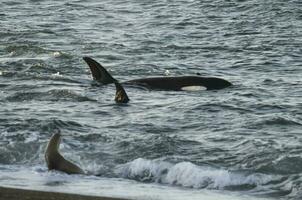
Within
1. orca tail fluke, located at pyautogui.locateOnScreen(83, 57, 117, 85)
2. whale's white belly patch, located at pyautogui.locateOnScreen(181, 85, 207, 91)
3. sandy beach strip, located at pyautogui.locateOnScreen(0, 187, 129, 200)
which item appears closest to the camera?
sandy beach strip, located at pyautogui.locateOnScreen(0, 187, 129, 200)

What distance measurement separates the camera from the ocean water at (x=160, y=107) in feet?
31.5

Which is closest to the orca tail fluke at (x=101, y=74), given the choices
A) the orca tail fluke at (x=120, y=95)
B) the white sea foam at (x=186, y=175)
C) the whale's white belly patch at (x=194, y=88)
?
the whale's white belly patch at (x=194, y=88)

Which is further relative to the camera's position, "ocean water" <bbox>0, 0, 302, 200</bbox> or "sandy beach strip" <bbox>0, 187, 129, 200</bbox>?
"ocean water" <bbox>0, 0, 302, 200</bbox>

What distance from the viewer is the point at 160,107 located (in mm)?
14266

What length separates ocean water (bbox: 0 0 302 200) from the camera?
9602 millimetres

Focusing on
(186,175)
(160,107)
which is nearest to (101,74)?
(160,107)

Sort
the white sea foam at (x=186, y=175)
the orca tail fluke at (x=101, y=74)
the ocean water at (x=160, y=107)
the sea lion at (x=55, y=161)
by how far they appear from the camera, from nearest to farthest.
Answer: the sea lion at (x=55, y=161), the white sea foam at (x=186, y=175), the ocean water at (x=160, y=107), the orca tail fluke at (x=101, y=74)

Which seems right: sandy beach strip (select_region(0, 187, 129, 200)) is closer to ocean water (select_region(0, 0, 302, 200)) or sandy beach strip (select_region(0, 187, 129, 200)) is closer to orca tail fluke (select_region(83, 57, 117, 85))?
ocean water (select_region(0, 0, 302, 200))

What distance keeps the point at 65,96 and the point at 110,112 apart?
1.50 meters

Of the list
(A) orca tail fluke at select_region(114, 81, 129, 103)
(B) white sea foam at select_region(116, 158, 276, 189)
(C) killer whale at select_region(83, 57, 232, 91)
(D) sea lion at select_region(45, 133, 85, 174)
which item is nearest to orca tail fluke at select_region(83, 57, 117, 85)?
(C) killer whale at select_region(83, 57, 232, 91)

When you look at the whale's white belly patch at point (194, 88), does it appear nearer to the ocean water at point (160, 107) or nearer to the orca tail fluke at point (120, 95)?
the ocean water at point (160, 107)

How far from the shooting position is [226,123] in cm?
1291

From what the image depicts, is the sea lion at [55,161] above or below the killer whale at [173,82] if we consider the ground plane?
above

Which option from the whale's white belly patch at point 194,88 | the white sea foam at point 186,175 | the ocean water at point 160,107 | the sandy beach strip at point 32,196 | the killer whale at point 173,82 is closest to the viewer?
the sandy beach strip at point 32,196
